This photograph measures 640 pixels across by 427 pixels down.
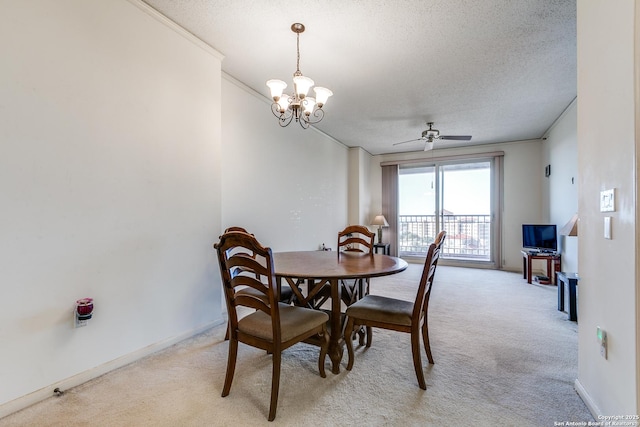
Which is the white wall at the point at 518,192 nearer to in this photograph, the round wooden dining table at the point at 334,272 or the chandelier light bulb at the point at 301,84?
the round wooden dining table at the point at 334,272

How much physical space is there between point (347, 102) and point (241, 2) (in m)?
2.00

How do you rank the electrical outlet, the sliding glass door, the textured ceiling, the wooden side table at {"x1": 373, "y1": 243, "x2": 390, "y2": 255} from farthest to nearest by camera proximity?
the sliding glass door, the wooden side table at {"x1": 373, "y1": 243, "x2": 390, "y2": 255}, the textured ceiling, the electrical outlet

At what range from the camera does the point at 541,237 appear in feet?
15.6

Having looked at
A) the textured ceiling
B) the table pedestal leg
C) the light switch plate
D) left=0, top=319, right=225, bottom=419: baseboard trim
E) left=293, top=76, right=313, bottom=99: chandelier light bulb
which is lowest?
left=0, top=319, right=225, bottom=419: baseboard trim

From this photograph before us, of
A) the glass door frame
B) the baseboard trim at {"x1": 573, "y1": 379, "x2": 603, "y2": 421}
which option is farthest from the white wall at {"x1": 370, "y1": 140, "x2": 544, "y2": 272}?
the baseboard trim at {"x1": 573, "y1": 379, "x2": 603, "y2": 421}

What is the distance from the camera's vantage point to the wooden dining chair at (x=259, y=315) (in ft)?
4.86

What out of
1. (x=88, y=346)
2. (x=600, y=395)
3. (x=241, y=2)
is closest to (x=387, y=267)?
(x=600, y=395)

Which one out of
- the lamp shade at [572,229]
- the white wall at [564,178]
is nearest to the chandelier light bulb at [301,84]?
the white wall at [564,178]

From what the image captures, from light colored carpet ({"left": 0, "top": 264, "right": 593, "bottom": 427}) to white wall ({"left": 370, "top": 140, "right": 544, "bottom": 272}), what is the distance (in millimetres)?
3530

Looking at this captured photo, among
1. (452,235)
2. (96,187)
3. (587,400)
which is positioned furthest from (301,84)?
(452,235)

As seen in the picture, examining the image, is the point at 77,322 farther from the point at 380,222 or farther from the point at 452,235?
the point at 452,235

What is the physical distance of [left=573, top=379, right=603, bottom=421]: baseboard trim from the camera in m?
1.46

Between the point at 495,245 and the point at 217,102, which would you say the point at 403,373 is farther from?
the point at 495,245

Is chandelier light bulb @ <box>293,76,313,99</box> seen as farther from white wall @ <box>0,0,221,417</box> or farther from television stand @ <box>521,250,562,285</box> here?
television stand @ <box>521,250,562,285</box>
